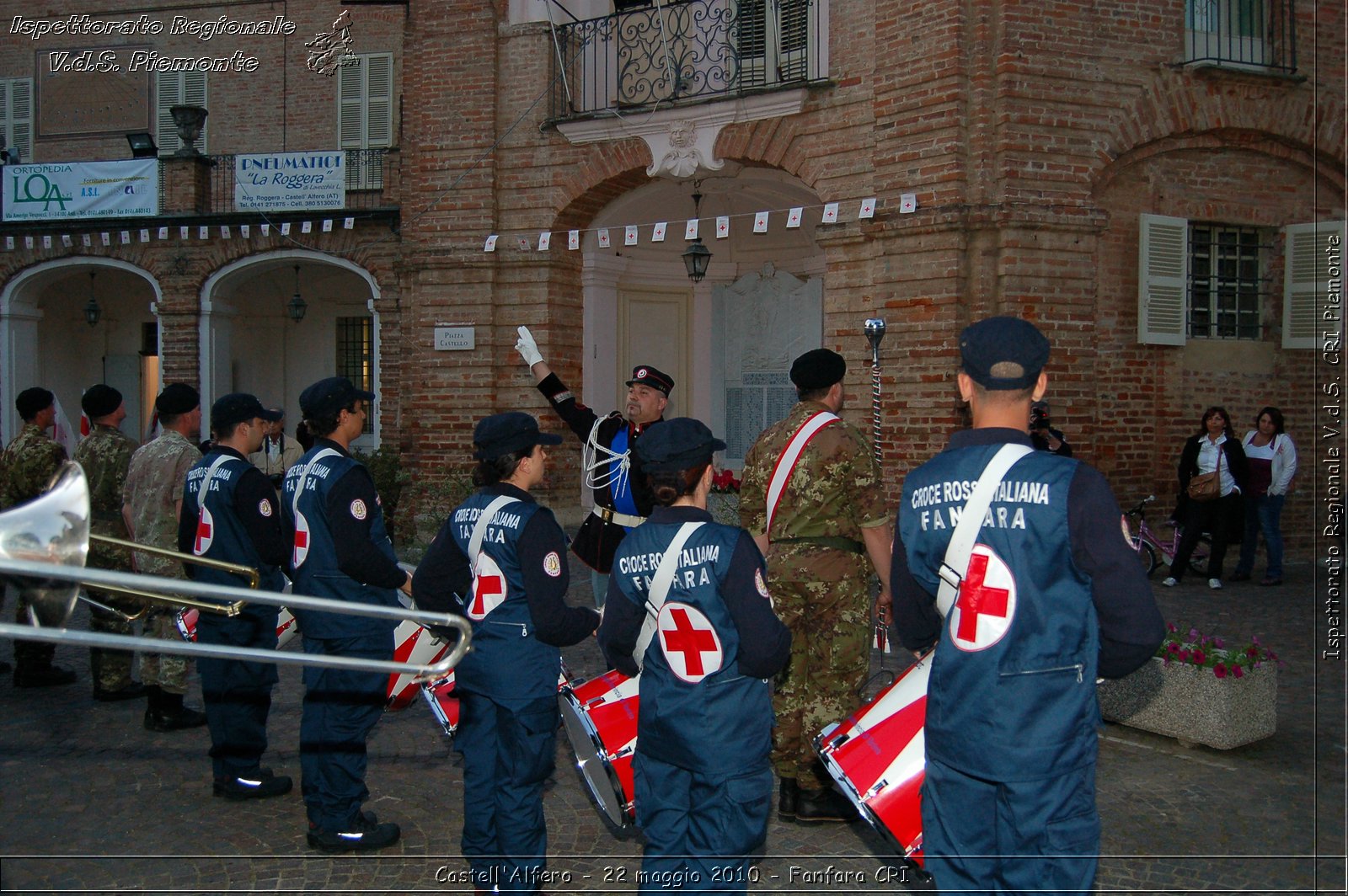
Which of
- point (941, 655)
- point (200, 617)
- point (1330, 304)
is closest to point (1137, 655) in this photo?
point (941, 655)

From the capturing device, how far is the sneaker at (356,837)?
4.78m

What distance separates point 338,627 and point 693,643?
2.01 metres

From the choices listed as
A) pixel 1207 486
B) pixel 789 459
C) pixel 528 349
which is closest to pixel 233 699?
pixel 528 349

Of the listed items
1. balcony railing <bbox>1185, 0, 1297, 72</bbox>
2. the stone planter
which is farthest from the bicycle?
the stone planter

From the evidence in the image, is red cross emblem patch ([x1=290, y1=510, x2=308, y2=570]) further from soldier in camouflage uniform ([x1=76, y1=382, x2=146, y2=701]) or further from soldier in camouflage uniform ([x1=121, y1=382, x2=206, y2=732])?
soldier in camouflage uniform ([x1=76, y1=382, x2=146, y2=701])

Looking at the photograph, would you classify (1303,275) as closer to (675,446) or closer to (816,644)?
(816,644)

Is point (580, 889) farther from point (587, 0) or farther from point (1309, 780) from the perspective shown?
point (587, 0)

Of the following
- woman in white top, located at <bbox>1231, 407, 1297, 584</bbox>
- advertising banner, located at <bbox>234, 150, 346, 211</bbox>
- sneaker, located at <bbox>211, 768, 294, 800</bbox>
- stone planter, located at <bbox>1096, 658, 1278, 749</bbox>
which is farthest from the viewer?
advertising banner, located at <bbox>234, 150, 346, 211</bbox>

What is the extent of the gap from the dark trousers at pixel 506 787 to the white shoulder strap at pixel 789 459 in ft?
4.65

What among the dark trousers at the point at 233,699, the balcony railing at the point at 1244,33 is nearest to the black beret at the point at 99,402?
the dark trousers at the point at 233,699

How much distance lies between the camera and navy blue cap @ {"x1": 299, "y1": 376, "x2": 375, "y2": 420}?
16.1 ft

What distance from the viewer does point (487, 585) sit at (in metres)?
4.09

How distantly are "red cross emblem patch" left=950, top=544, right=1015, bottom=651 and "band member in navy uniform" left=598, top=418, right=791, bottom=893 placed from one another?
679mm

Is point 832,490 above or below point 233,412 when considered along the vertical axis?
below
